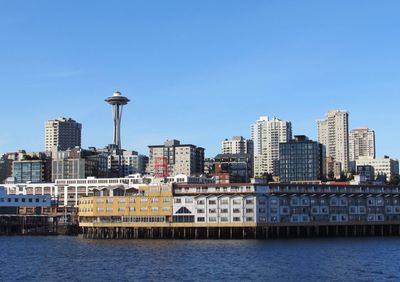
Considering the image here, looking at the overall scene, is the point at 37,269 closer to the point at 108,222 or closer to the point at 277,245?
the point at 277,245

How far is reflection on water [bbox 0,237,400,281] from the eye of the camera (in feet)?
336

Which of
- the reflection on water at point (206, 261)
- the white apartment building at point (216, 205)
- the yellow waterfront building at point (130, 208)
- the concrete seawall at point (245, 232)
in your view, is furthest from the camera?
the yellow waterfront building at point (130, 208)

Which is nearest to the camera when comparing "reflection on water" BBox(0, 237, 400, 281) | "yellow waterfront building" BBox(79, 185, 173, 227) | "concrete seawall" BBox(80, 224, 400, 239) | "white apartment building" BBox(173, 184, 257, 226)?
"reflection on water" BBox(0, 237, 400, 281)

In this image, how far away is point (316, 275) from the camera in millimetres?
102250

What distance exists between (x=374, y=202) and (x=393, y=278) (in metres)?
93.9

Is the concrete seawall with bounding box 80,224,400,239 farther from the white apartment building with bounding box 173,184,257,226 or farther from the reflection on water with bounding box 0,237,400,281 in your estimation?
the reflection on water with bounding box 0,237,400,281

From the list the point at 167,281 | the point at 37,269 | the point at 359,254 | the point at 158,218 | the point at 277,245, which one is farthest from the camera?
the point at 158,218

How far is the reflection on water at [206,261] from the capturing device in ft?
336

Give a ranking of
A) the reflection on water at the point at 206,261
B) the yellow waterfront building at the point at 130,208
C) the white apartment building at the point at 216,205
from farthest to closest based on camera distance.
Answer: the yellow waterfront building at the point at 130,208 → the white apartment building at the point at 216,205 → the reflection on water at the point at 206,261

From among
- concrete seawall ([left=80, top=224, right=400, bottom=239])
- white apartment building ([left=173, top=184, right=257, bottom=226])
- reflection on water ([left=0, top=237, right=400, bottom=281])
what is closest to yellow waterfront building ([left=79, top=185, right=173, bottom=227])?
concrete seawall ([left=80, top=224, right=400, bottom=239])

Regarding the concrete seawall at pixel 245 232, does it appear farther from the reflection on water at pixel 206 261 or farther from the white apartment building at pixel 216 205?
the reflection on water at pixel 206 261

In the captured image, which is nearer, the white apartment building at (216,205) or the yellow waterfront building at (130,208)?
the white apartment building at (216,205)

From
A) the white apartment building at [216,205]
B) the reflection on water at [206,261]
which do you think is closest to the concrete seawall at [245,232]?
the white apartment building at [216,205]

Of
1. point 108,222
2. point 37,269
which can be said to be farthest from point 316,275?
point 108,222
